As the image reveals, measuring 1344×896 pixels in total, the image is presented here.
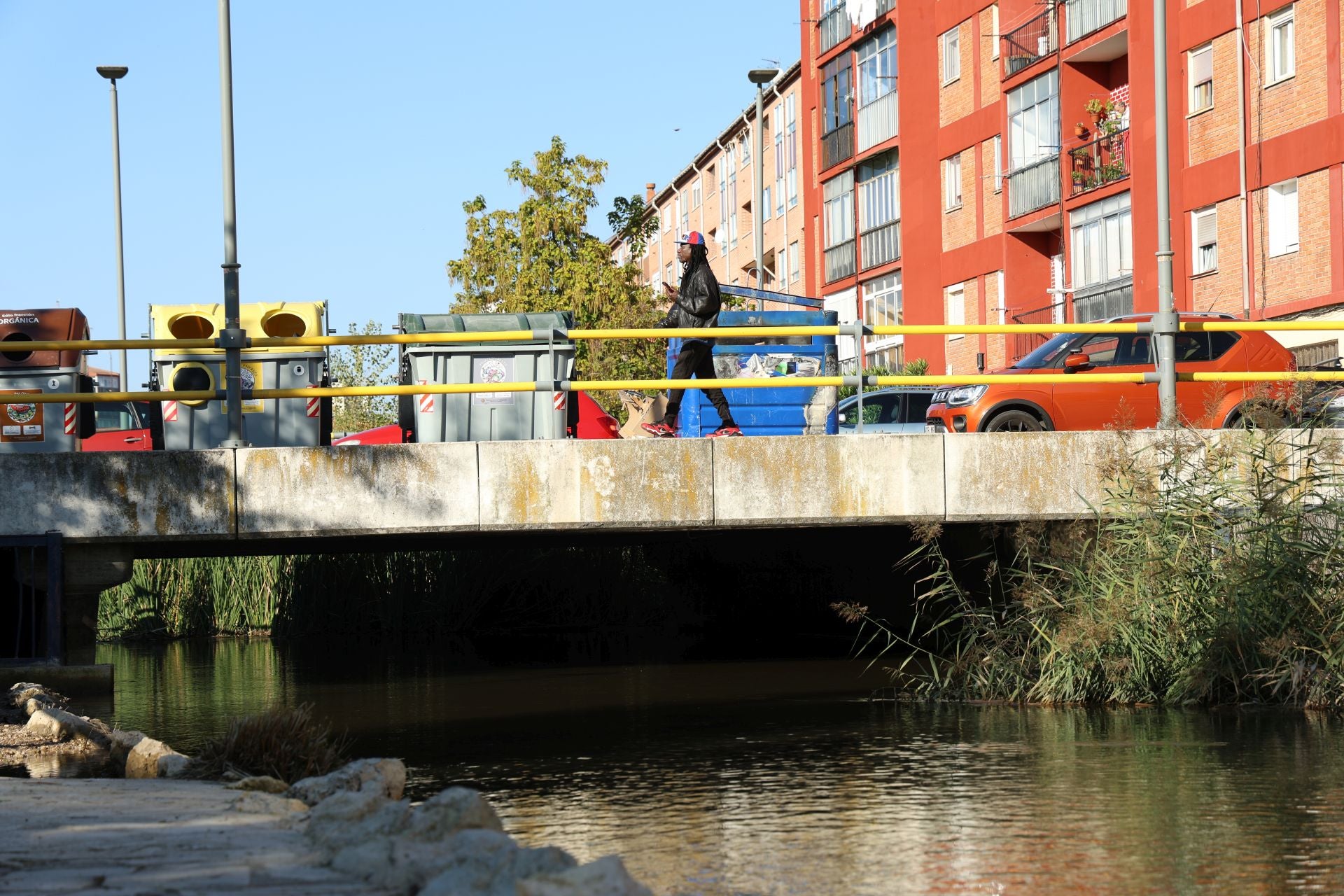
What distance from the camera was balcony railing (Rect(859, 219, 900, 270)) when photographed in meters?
42.5

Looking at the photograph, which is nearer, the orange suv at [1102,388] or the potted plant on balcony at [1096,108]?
the orange suv at [1102,388]

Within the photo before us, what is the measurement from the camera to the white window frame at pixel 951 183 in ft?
130

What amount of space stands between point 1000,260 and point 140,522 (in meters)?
28.4

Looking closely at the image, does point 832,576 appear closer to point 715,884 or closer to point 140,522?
point 140,522

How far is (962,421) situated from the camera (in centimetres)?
1691

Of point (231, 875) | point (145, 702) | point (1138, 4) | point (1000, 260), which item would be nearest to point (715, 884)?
point (231, 875)

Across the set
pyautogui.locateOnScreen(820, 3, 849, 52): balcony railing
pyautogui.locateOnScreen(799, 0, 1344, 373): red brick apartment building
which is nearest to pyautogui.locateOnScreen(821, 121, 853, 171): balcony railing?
→ pyautogui.locateOnScreen(799, 0, 1344, 373): red brick apartment building

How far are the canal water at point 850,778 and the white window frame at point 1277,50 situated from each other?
675 inches

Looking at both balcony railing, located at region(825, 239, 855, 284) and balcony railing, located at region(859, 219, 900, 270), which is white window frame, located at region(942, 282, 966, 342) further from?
balcony railing, located at region(825, 239, 855, 284)

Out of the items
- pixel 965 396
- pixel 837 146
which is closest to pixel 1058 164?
pixel 837 146

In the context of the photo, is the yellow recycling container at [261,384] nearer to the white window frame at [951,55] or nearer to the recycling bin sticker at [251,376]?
the recycling bin sticker at [251,376]

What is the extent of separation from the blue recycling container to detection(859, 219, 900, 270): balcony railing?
27.5 m

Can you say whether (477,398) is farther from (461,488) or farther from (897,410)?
(897,410)

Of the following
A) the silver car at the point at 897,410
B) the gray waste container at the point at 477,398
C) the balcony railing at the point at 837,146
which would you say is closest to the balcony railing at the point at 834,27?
the balcony railing at the point at 837,146
